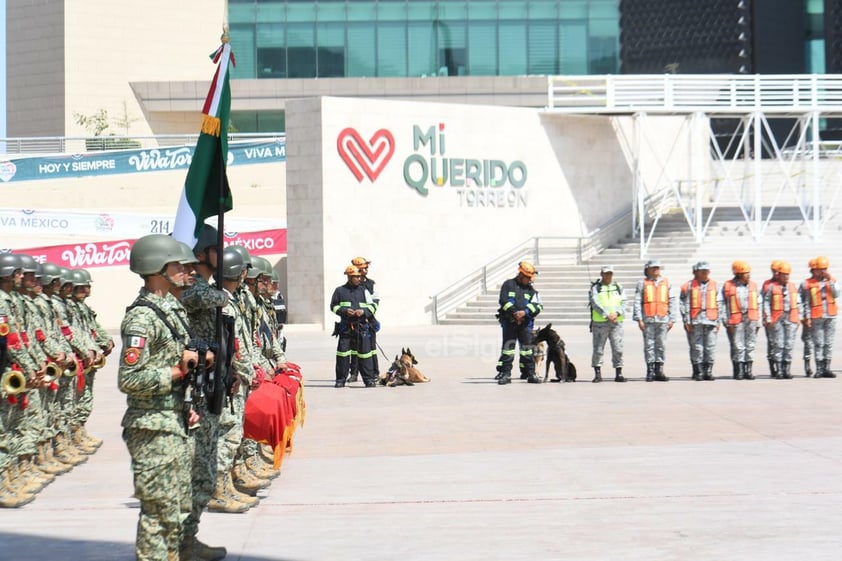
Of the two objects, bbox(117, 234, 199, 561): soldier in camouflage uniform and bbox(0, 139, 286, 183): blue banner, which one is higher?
bbox(0, 139, 286, 183): blue banner

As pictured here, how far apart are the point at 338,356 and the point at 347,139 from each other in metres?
16.8

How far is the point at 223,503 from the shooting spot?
9844 millimetres

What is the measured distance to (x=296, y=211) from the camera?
36344 millimetres

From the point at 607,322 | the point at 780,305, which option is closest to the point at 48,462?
A: the point at 607,322

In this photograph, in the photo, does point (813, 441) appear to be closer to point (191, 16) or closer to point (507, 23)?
point (507, 23)

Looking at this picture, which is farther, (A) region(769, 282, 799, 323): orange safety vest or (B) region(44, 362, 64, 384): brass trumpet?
(A) region(769, 282, 799, 323): orange safety vest

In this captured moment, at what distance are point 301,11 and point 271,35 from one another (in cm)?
167

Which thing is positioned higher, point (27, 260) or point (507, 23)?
point (507, 23)

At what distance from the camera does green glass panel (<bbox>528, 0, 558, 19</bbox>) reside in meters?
56.1

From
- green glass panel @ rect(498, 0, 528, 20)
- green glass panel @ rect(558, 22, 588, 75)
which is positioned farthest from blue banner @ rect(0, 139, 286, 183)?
green glass panel @ rect(558, 22, 588, 75)

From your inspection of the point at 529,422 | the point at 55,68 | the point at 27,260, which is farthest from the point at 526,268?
the point at 55,68

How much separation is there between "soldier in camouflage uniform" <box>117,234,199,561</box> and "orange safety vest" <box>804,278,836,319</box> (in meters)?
15.2

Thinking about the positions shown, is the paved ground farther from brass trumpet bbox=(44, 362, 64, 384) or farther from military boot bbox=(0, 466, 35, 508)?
brass trumpet bbox=(44, 362, 64, 384)

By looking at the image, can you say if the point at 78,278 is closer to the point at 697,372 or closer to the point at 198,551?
the point at 198,551
